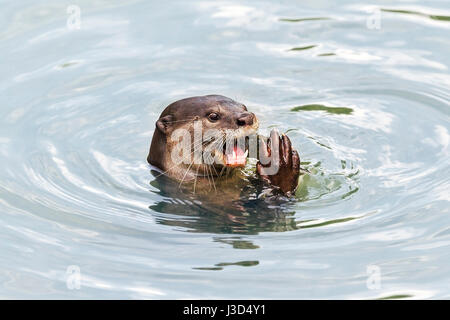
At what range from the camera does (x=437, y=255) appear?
225 inches

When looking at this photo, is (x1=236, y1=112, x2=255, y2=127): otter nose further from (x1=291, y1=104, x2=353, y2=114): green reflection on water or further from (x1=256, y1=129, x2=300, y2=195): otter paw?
(x1=291, y1=104, x2=353, y2=114): green reflection on water

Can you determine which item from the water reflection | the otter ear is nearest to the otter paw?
the water reflection

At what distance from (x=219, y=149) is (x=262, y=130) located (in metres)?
1.53

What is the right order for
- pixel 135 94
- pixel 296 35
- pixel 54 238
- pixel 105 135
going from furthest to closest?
1. pixel 296 35
2. pixel 135 94
3. pixel 105 135
4. pixel 54 238

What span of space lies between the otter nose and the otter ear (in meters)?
0.65

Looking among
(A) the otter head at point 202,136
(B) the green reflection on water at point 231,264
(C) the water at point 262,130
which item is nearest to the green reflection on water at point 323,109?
(C) the water at point 262,130

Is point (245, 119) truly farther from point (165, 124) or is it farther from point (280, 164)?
point (165, 124)

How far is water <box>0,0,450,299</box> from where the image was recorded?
5.57 metres

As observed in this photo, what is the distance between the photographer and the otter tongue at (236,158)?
6238 millimetres
